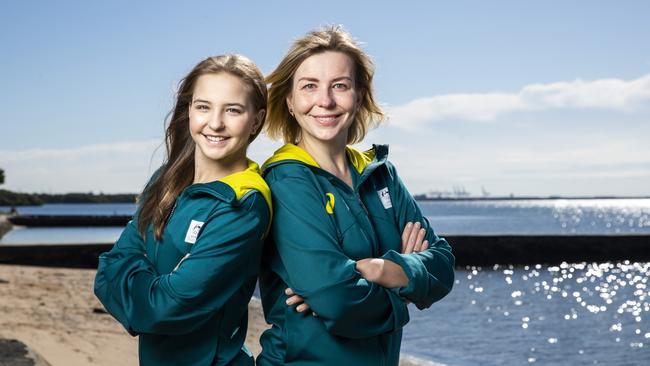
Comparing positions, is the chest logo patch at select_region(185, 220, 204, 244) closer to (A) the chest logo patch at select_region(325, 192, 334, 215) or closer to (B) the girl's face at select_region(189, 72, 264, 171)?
(B) the girl's face at select_region(189, 72, 264, 171)

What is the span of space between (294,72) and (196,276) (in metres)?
0.75

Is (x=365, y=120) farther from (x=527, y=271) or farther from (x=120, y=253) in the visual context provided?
(x=527, y=271)

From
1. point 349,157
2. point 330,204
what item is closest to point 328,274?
point 330,204

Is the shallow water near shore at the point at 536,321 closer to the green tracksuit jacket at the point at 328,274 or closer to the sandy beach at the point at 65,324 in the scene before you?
the sandy beach at the point at 65,324

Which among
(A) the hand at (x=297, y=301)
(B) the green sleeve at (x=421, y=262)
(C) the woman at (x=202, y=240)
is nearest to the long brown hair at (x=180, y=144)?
(C) the woman at (x=202, y=240)

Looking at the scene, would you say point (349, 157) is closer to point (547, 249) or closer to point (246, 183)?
point (246, 183)

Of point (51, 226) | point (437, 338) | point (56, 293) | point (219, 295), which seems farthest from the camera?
point (51, 226)

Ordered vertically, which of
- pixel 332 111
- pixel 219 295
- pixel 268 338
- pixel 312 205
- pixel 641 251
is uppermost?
pixel 332 111

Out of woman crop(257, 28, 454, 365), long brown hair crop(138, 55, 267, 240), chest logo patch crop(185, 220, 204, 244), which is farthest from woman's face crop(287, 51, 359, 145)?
chest logo patch crop(185, 220, 204, 244)

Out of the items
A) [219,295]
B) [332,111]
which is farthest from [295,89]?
[219,295]

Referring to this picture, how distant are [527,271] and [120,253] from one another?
87.2 feet

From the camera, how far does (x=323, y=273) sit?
228cm

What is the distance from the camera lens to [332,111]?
247cm

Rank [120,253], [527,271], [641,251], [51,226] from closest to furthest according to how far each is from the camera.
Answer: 1. [120,253]
2. [527,271]
3. [641,251]
4. [51,226]
